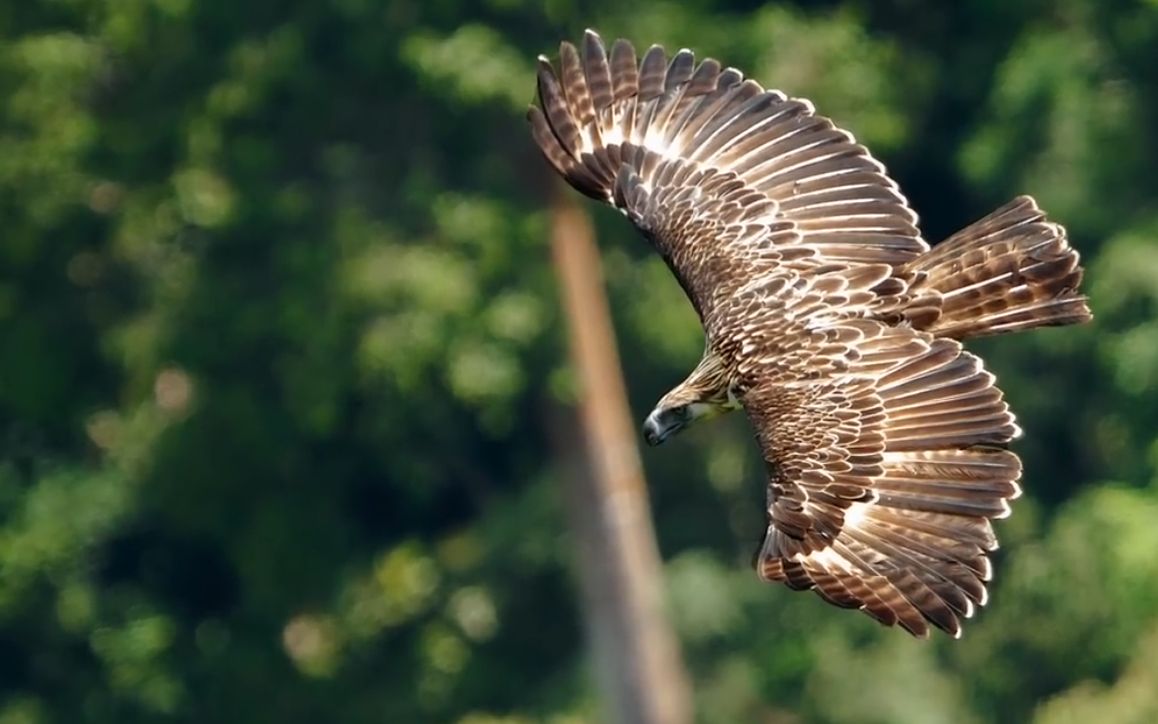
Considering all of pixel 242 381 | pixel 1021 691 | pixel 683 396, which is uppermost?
pixel 242 381

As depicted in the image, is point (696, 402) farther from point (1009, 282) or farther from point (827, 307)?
point (1009, 282)

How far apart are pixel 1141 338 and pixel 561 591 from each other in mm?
7276

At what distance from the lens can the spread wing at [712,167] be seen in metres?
13.5

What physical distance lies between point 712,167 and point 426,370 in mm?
12156

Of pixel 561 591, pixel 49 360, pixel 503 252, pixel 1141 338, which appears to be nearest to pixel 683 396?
pixel 1141 338

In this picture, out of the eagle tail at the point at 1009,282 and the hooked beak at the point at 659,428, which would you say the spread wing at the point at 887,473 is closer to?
the eagle tail at the point at 1009,282

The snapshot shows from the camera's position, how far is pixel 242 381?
29.3 metres

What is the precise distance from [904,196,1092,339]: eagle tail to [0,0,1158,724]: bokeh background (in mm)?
9796

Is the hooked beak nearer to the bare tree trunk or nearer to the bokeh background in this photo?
the bokeh background

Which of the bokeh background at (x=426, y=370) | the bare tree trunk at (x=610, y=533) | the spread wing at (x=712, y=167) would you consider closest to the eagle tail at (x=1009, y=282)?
the spread wing at (x=712, y=167)

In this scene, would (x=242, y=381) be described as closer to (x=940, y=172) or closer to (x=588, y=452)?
(x=588, y=452)

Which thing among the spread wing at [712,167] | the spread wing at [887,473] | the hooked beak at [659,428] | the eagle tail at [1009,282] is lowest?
the spread wing at [887,473]

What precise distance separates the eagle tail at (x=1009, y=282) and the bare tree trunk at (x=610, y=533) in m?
13.0

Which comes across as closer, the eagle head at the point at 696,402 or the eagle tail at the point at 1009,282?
the eagle tail at the point at 1009,282
